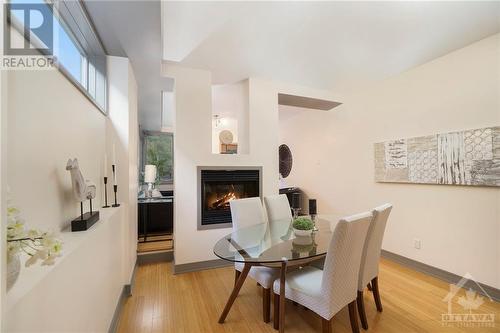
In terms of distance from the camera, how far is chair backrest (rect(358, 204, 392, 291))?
6.00 ft

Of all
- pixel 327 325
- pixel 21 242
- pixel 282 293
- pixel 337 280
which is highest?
pixel 21 242

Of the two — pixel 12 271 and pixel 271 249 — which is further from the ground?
pixel 12 271

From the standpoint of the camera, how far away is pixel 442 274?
2680 mm

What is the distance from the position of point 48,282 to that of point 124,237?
5.40 ft

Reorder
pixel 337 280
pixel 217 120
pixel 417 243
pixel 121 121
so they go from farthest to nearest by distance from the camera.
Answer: pixel 217 120
pixel 417 243
pixel 121 121
pixel 337 280

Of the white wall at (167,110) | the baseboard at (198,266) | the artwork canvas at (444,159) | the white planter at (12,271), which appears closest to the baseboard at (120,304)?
the baseboard at (198,266)

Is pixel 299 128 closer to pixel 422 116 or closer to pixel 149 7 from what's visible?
pixel 422 116

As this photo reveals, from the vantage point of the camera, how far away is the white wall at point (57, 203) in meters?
0.80

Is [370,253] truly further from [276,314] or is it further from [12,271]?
[12,271]

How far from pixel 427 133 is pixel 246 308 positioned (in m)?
3.00

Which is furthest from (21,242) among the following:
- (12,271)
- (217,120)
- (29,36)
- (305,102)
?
(217,120)

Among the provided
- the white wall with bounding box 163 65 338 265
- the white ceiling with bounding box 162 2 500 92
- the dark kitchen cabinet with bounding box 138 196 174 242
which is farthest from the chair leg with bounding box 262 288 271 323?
the dark kitchen cabinet with bounding box 138 196 174 242

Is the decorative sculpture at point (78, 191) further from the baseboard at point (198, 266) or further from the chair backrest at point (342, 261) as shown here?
the baseboard at point (198, 266)

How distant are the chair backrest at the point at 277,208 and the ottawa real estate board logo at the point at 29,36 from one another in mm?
2328
